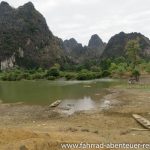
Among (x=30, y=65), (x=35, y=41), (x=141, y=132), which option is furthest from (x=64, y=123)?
(x=35, y=41)

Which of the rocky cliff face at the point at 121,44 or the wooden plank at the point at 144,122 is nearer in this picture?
the wooden plank at the point at 144,122

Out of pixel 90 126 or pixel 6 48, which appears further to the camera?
pixel 6 48

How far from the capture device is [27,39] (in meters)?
162

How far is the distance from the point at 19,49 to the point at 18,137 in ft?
484

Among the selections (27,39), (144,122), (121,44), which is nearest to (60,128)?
(144,122)

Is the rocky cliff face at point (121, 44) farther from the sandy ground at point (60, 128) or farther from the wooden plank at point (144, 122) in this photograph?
the wooden plank at point (144, 122)

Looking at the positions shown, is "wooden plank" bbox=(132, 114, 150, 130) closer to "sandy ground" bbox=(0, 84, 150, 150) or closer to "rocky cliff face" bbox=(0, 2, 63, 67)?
"sandy ground" bbox=(0, 84, 150, 150)

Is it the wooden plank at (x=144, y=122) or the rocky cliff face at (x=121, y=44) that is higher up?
the rocky cliff face at (x=121, y=44)

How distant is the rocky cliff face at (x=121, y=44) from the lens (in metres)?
→ 162

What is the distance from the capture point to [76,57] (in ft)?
623

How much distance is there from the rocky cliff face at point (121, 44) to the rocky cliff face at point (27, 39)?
24918 millimetres

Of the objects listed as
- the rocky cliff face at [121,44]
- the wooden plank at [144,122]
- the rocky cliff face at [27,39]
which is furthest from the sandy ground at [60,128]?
the rocky cliff face at [121,44]

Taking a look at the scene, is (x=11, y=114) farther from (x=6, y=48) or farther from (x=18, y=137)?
(x=6, y=48)

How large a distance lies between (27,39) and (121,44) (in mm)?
46433
